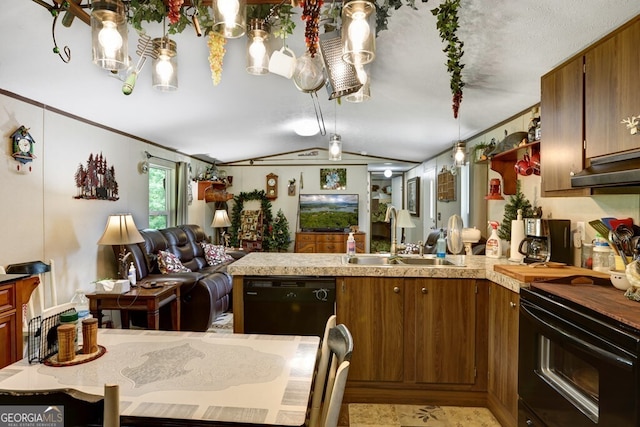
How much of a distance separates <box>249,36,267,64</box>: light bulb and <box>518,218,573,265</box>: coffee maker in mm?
2150

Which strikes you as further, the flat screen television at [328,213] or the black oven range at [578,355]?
the flat screen television at [328,213]

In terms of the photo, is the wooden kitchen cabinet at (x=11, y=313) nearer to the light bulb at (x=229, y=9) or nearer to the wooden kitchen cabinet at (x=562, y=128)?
the light bulb at (x=229, y=9)

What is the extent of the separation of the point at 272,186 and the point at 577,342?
6.72 m

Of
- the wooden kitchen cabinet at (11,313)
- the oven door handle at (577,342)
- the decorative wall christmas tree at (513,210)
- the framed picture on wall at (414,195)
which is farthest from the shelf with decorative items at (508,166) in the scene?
the framed picture on wall at (414,195)

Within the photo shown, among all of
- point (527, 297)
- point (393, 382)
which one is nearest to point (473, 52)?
point (527, 297)

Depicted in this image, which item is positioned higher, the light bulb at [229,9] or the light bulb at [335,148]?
the light bulb at [335,148]

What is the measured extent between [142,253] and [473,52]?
3700mm

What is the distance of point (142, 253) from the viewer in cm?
411

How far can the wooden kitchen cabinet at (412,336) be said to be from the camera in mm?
2531

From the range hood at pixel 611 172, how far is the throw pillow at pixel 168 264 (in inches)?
153

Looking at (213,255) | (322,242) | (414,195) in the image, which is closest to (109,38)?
(213,255)

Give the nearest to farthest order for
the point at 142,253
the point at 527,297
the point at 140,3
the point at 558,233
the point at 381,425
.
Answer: the point at 140,3 → the point at 527,297 → the point at 381,425 → the point at 558,233 → the point at 142,253

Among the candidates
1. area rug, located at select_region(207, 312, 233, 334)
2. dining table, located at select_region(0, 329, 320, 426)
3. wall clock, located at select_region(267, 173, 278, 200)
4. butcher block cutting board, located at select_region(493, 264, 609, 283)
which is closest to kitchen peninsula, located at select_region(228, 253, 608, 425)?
butcher block cutting board, located at select_region(493, 264, 609, 283)

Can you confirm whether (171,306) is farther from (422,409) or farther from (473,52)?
(473,52)
